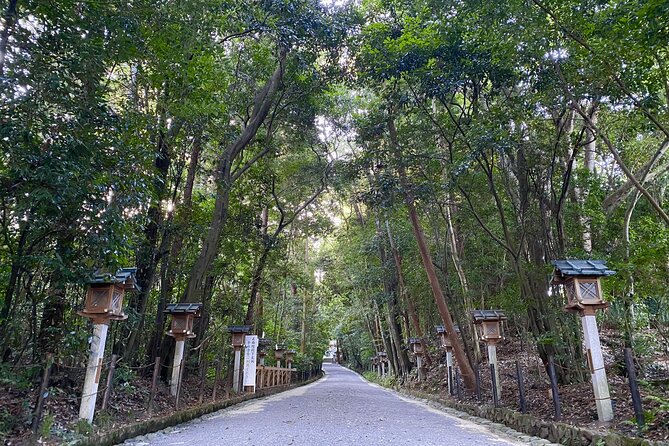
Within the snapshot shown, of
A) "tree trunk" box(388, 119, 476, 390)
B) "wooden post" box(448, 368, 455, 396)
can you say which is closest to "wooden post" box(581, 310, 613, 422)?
"tree trunk" box(388, 119, 476, 390)

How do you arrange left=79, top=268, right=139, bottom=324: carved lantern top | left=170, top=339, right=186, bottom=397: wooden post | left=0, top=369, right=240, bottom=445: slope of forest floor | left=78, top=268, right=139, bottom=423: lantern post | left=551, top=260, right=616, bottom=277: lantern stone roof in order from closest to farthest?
left=0, top=369, right=240, bottom=445: slope of forest floor
left=78, top=268, right=139, bottom=423: lantern post
left=79, top=268, right=139, bottom=324: carved lantern top
left=551, top=260, right=616, bottom=277: lantern stone roof
left=170, top=339, right=186, bottom=397: wooden post

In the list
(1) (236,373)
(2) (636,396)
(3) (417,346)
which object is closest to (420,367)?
(3) (417,346)

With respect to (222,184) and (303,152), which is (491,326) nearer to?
(222,184)

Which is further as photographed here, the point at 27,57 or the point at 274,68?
the point at 274,68

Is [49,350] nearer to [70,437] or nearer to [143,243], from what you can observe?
[70,437]

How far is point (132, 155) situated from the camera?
4531 millimetres

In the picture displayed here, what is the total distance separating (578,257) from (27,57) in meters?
6.97

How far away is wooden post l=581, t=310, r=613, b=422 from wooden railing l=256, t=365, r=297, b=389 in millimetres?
9920

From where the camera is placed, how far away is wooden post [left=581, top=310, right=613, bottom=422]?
4.42m

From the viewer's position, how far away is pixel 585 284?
15.8 ft

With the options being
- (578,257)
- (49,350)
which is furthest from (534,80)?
(49,350)

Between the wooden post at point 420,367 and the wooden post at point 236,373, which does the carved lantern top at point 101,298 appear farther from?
the wooden post at point 420,367

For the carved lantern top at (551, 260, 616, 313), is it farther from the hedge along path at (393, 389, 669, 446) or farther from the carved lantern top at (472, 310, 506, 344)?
the carved lantern top at (472, 310, 506, 344)

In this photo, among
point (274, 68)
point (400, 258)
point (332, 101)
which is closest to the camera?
point (274, 68)
